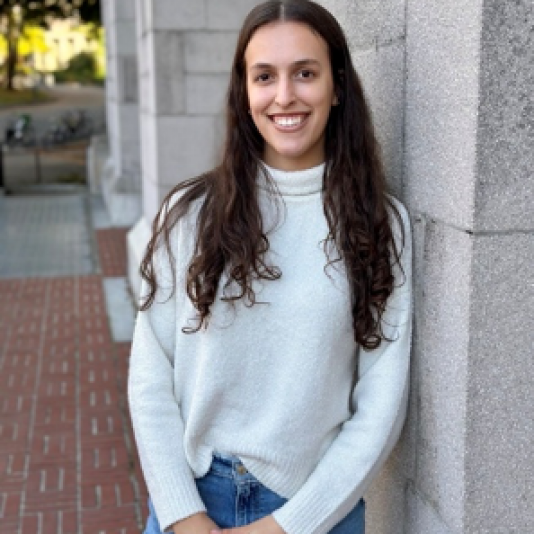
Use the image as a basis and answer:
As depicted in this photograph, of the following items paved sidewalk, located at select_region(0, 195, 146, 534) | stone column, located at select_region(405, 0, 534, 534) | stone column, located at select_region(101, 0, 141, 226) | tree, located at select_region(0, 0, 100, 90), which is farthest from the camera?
tree, located at select_region(0, 0, 100, 90)

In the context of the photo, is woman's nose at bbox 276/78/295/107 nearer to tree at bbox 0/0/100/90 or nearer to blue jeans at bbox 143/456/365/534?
blue jeans at bbox 143/456/365/534

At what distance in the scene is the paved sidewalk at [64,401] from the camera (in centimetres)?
393

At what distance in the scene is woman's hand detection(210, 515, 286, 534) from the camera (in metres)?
1.73

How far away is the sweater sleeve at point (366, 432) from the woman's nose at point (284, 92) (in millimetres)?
347

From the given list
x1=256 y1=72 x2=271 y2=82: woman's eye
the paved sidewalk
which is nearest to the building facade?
x1=256 y1=72 x2=271 y2=82: woman's eye

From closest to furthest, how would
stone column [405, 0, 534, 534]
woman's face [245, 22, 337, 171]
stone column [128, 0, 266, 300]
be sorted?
stone column [405, 0, 534, 534] < woman's face [245, 22, 337, 171] < stone column [128, 0, 266, 300]

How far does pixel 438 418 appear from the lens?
1.78m

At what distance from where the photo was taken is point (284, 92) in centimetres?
173

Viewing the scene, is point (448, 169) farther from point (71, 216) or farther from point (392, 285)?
point (71, 216)

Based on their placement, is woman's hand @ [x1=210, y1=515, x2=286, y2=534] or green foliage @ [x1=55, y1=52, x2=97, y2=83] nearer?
woman's hand @ [x1=210, y1=515, x2=286, y2=534]

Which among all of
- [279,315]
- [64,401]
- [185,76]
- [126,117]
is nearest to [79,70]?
[126,117]

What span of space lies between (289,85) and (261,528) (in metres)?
0.88

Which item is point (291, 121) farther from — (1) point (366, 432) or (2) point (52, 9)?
(2) point (52, 9)

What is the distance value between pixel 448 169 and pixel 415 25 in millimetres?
360
